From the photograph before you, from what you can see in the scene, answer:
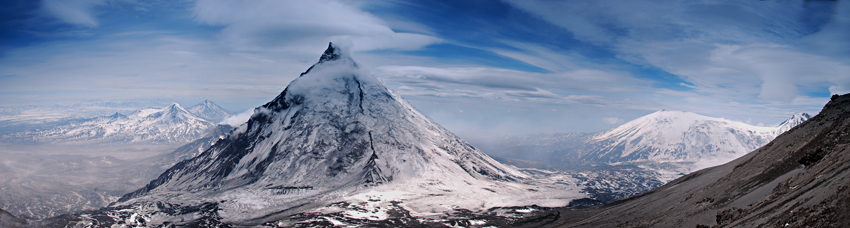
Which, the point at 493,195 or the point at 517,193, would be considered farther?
the point at 517,193

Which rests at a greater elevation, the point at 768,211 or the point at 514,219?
the point at 768,211

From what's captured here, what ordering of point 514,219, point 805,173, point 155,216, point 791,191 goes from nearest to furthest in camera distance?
point 791,191 < point 805,173 < point 514,219 < point 155,216

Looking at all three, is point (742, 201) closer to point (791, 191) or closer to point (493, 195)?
point (791, 191)

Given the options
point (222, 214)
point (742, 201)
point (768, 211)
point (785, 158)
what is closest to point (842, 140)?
point (785, 158)

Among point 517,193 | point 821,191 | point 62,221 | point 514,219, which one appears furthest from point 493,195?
point 62,221

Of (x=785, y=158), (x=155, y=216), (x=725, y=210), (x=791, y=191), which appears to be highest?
(x=785, y=158)

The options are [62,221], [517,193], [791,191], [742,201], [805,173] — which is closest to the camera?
[791,191]

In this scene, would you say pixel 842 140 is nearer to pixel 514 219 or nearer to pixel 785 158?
pixel 785 158
